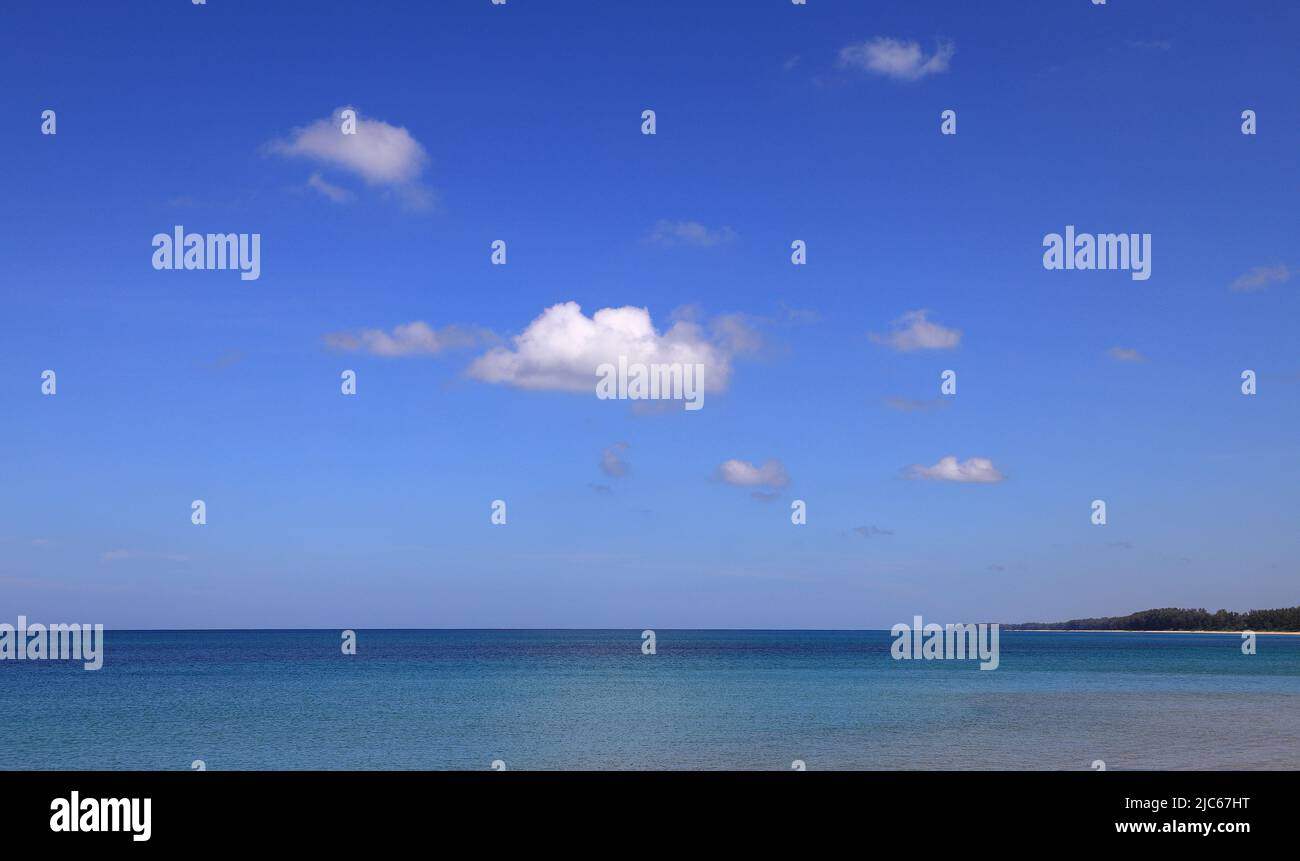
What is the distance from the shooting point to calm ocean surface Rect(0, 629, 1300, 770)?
32.2 metres

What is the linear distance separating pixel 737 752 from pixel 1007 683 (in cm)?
3939

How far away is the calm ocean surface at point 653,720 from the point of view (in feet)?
106

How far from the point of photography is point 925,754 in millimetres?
31531

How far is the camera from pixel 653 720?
41688mm
